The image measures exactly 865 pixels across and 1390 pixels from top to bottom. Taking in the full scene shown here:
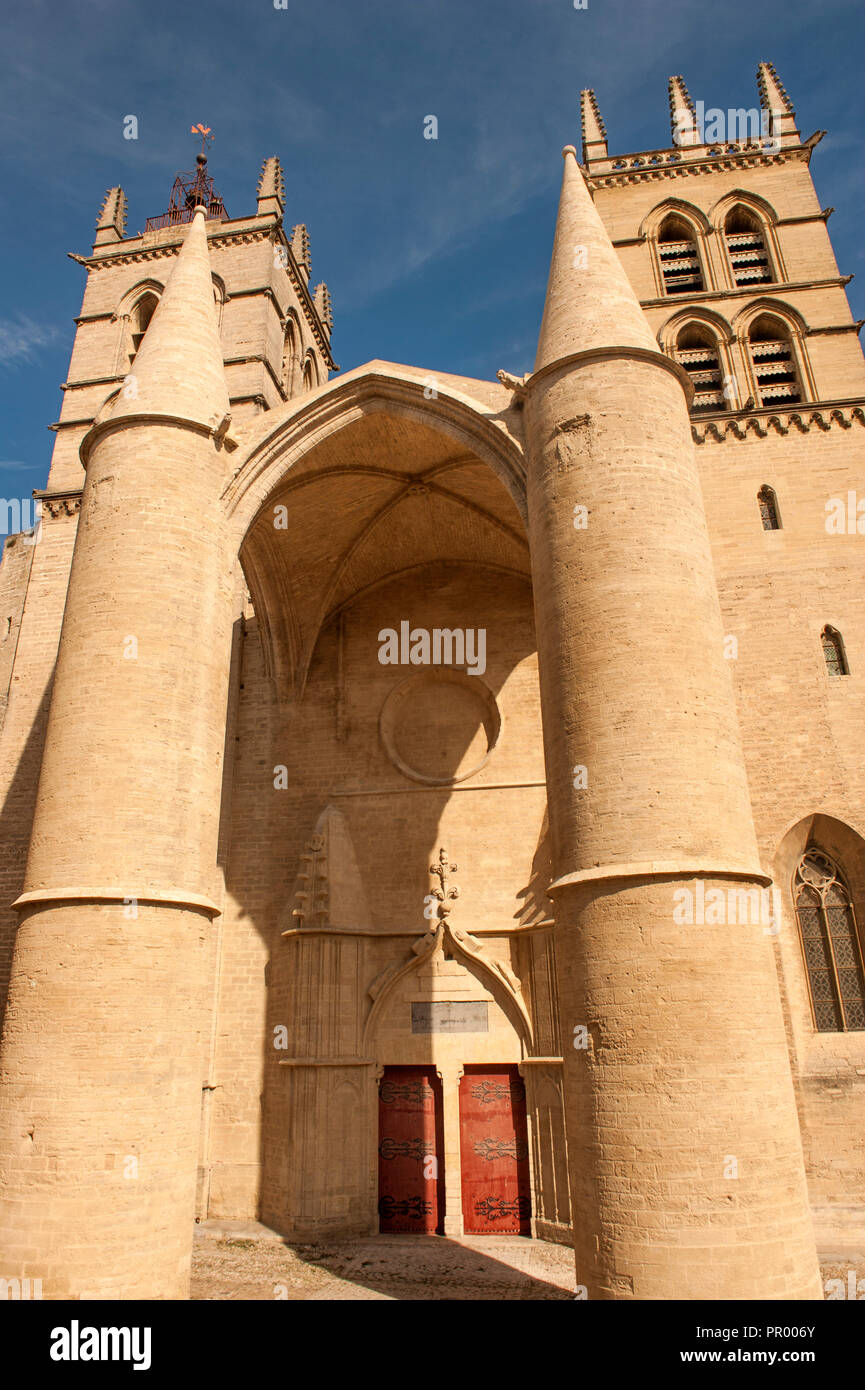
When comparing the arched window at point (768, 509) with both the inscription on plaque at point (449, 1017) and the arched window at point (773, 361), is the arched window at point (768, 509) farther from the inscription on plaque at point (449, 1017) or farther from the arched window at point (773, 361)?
the inscription on plaque at point (449, 1017)

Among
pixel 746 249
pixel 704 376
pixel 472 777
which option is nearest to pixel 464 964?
pixel 472 777

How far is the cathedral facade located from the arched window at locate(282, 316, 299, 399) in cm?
148

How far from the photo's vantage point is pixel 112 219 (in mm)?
18766

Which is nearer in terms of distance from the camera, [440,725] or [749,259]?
[440,725]

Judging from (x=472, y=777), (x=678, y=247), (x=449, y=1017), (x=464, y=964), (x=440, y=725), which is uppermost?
(x=678, y=247)

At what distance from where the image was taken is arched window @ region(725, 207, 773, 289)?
13820mm

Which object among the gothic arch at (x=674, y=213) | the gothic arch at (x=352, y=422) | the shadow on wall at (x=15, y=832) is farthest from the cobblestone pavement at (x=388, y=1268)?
the gothic arch at (x=674, y=213)

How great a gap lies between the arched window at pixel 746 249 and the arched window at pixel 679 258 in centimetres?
54

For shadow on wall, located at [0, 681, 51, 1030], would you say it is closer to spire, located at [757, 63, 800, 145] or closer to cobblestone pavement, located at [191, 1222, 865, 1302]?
cobblestone pavement, located at [191, 1222, 865, 1302]

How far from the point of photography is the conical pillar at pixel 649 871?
18.7 ft

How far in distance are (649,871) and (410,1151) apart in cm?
611

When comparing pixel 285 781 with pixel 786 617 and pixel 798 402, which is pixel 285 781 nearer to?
pixel 786 617

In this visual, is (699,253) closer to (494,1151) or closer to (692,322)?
(692,322)

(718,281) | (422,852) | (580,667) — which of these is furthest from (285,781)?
(718,281)
